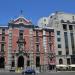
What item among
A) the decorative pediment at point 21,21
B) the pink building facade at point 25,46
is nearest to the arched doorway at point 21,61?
the pink building facade at point 25,46

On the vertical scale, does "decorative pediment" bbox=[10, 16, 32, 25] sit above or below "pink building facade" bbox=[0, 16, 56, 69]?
above

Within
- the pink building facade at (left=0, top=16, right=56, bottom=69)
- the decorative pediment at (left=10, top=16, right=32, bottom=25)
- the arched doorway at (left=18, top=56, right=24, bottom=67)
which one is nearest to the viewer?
the pink building facade at (left=0, top=16, right=56, bottom=69)

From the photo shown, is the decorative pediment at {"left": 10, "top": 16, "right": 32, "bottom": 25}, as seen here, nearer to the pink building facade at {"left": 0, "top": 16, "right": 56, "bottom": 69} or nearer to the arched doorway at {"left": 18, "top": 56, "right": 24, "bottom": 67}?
the pink building facade at {"left": 0, "top": 16, "right": 56, "bottom": 69}

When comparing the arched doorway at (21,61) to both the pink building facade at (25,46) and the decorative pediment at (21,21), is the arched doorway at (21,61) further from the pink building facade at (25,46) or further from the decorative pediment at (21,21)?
the decorative pediment at (21,21)

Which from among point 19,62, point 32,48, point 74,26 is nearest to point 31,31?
point 32,48

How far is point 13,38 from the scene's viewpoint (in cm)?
8494

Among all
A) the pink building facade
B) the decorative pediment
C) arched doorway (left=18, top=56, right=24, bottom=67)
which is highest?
the decorative pediment

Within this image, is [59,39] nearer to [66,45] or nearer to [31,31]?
[66,45]

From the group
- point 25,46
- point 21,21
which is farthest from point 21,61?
point 21,21

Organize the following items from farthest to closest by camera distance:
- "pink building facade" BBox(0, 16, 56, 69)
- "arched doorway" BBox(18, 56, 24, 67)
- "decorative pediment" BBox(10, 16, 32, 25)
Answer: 1. "decorative pediment" BBox(10, 16, 32, 25)
2. "arched doorway" BBox(18, 56, 24, 67)
3. "pink building facade" BBox(0, 16, 56, 69)

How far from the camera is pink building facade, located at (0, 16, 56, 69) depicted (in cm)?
8312

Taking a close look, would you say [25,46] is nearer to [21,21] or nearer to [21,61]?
[21,61]

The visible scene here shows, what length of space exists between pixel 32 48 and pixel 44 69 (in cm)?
912

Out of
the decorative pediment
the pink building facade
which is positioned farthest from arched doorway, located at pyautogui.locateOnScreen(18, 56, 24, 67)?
the decorative pediment
